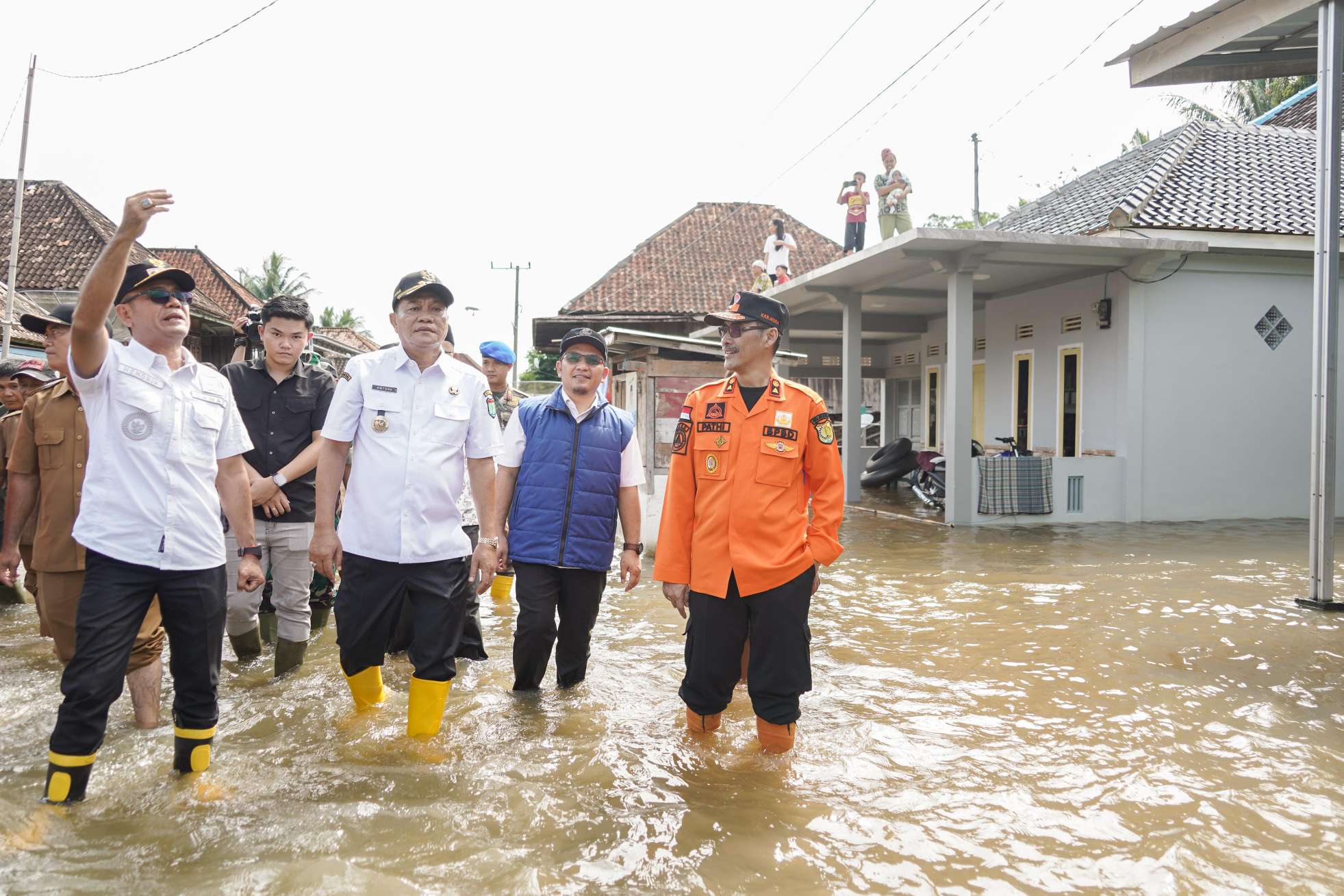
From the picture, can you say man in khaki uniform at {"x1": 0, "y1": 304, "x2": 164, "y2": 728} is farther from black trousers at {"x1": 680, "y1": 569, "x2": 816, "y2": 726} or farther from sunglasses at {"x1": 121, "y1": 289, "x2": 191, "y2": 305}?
black trousers at {"x1": 680, "y1": 569, "x2": 816, "y2": 726}

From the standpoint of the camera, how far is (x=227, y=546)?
16.1 ft

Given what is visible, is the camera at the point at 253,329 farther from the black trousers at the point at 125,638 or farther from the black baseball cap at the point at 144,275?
the black trousers at the point at 125,638

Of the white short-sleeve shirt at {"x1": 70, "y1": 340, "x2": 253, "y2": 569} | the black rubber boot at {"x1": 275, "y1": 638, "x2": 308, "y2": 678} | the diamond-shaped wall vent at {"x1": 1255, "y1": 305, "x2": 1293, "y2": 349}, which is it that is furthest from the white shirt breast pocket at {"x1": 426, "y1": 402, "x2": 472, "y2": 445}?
the diamond-shaped wall vent at {"x1": 1255, "y1": 305, "x2": 1293, "y2": 349}

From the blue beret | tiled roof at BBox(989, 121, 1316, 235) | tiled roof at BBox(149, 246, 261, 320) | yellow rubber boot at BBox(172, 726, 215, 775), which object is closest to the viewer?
yellow rubber boot at BBox(172, 726, 215, 775)

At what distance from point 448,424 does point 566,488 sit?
0.77 meters

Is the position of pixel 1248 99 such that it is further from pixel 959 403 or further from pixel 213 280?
pixel 213 280

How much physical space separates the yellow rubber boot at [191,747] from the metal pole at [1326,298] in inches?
289

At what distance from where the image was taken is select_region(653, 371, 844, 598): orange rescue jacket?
151 inches

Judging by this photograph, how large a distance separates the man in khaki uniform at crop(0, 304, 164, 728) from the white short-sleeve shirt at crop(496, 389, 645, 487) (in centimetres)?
167

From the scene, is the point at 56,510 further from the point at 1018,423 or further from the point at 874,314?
the point at 874,314

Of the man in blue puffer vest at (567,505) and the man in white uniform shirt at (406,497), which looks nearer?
the man in white uniform shirt at (406,497)

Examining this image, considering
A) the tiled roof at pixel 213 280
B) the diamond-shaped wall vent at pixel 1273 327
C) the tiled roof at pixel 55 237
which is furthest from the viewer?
the tiled roof at pixel 213 280

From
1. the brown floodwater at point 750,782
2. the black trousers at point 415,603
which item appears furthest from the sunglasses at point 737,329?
the brown floodwater at point 750,782

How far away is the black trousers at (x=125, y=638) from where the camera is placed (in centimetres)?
315
